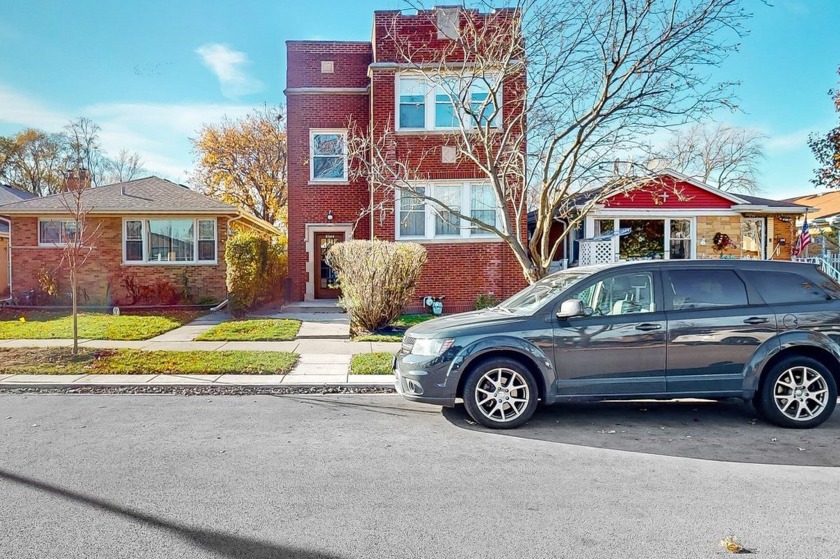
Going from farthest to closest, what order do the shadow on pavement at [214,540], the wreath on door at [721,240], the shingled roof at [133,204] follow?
1. the shingled roof at [133,204]
2. the wreath on door at [721,240]
3. the shadow on pavement at [214,540]

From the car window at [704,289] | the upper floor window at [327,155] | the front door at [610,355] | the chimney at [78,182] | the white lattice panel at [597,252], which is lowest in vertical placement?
the front door at [610,355]

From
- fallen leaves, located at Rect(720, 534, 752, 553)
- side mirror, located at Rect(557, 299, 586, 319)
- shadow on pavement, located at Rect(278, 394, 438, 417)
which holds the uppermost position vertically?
side mirror, located at Rect(557, 299, 586, 319)

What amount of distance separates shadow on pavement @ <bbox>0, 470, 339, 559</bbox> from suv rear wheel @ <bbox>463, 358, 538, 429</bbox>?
2708 millimetres

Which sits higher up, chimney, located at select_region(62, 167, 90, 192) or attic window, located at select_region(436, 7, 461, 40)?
attic window, located at select_region(436, 7, 461, 40)

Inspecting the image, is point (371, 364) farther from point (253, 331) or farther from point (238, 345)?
point (253, 331)

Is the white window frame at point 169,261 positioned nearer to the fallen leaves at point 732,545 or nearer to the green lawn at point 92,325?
the green lawn at point 92,325

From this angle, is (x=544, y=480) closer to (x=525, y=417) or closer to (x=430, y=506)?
(x=430, y=506)

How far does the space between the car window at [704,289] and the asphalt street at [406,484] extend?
1.29 m

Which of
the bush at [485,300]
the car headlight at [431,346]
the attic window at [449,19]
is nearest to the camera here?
the car headlight at [431,346]

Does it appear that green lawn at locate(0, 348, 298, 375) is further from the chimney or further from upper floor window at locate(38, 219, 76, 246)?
upper floor window at locate(38, 219, 76, 246)

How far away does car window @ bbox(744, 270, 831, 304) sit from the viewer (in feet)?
18.8

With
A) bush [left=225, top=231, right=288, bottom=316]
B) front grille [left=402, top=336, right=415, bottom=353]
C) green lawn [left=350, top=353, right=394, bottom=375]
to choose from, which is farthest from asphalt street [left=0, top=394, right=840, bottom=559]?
bush [left=225, top=231, right=288, bottom=316]

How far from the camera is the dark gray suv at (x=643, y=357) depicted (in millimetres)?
5477

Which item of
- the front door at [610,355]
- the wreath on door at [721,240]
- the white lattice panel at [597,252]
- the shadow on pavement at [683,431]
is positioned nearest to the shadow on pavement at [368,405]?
the shadow on pavement at [683,431]
